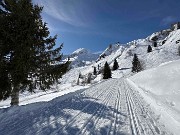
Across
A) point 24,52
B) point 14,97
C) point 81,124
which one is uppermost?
point 24,52

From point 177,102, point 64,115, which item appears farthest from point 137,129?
point 177,102

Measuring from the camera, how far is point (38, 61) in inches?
615

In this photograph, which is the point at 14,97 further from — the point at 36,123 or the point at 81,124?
the point at 81,124

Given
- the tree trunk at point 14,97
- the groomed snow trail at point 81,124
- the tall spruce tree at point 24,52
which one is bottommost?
the groomed snow trail at point 81,124

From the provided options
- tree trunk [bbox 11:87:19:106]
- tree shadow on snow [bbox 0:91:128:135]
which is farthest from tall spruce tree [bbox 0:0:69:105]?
tree shadow on snow [bbox 0:91:128:135]

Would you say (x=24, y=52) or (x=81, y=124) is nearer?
(x=81, y=124)

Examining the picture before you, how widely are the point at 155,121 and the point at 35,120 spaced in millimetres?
5099

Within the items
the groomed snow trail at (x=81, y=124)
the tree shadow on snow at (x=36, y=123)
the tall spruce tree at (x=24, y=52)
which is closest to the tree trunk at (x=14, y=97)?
the tall spruce tree at (x=24, y=52)

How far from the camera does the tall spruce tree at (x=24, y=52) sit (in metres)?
13.8

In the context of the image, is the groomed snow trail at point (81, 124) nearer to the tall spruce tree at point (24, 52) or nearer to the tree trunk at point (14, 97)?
the tall spruce tree at point (24, 52)

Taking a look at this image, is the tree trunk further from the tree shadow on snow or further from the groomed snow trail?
the groomed snow trail

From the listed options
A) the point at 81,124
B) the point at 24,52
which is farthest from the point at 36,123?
the point at 24,52

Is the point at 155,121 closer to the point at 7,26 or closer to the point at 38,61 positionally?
the point at 38,61

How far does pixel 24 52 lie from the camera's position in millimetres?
13508
